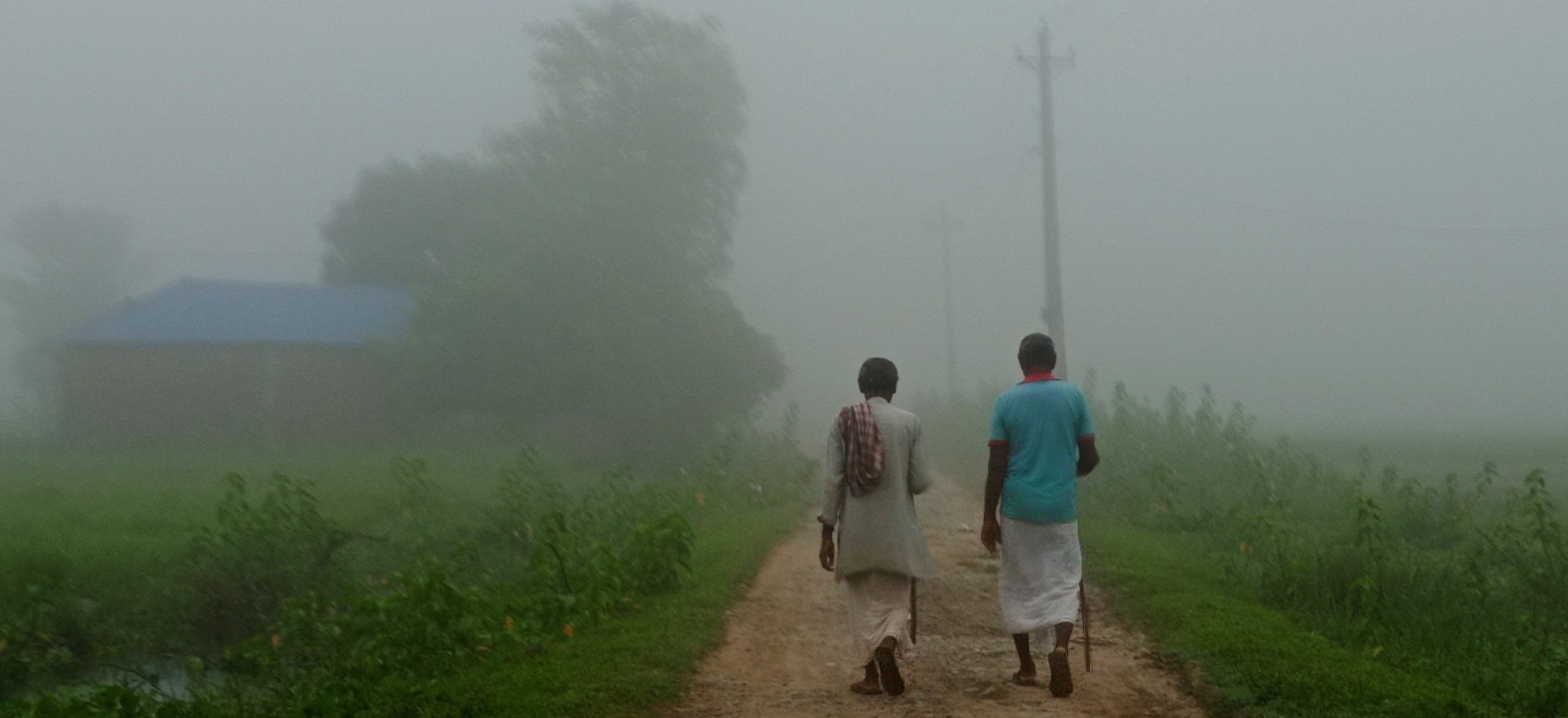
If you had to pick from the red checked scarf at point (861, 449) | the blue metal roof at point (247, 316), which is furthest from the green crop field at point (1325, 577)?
the blue metal roof at point (247, 316)

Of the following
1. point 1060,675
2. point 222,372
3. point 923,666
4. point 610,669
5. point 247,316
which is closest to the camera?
point 1060,675

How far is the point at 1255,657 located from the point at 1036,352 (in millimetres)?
2066

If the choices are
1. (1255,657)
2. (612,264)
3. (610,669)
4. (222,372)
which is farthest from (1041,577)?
(222,372)

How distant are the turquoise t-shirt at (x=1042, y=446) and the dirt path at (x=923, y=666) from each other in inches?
37.7

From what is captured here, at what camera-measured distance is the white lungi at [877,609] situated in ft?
23.5

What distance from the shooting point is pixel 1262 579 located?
1001cm

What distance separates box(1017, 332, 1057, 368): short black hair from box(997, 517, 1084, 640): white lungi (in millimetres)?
855

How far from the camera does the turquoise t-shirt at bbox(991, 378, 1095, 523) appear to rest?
7203 mm

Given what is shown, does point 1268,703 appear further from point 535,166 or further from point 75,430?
point 75,430

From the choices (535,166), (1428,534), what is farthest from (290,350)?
(1428,534)

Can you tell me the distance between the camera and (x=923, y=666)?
8102 mm

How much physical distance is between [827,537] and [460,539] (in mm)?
9794

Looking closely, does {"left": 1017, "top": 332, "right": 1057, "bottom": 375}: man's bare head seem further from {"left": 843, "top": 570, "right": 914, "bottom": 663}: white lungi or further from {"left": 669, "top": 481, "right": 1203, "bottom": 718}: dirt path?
{"left": 669, "top": 481, "right": 1203, "bottom": 718}: dirt path

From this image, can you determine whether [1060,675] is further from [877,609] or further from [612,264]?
[612,264]
